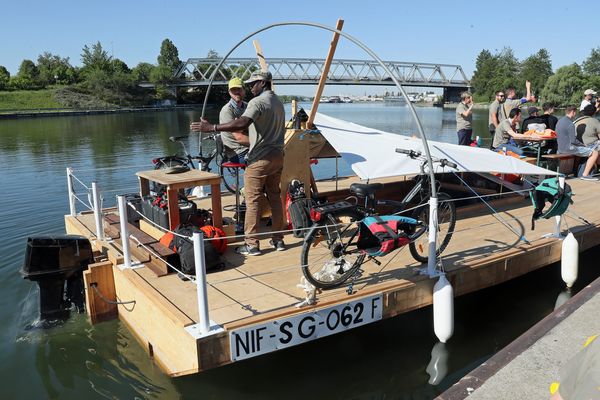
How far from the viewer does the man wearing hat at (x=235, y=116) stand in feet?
20.4

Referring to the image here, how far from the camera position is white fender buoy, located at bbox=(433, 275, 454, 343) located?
4.61m

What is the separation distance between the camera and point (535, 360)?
3740mm

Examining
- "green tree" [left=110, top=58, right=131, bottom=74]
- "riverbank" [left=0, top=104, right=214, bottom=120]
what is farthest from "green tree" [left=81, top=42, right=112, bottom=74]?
"riverbank" [left=0, top=104, right=214, bottom=120]

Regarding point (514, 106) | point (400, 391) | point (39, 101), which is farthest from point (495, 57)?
point (400, 391)

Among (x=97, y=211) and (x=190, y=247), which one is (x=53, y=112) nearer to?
(x=97, y=211)

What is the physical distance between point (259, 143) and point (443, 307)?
2.44m

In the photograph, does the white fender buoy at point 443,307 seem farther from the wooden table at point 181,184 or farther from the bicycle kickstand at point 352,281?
the wooden table at point 181,184

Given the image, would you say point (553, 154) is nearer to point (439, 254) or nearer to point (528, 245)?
point (528, 245)

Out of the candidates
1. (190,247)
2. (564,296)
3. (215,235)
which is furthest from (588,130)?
(190,247)

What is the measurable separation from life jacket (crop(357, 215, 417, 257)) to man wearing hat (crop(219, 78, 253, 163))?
2376mm

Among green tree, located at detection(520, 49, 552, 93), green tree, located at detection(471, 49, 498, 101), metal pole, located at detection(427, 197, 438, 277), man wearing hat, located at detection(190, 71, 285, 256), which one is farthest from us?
green tree, located at detection(471, 49, 498, 101)

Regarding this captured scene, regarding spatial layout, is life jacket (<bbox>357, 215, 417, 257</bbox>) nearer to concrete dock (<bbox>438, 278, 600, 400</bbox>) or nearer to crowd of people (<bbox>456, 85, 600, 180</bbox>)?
concrete dock (<bbox>438, 278, 600, 400</bbox>)

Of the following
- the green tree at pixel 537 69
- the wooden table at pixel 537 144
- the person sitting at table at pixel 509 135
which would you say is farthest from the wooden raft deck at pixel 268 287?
the green tree at pixel 537 69

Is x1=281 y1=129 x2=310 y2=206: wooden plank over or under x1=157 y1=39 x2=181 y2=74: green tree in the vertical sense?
under
